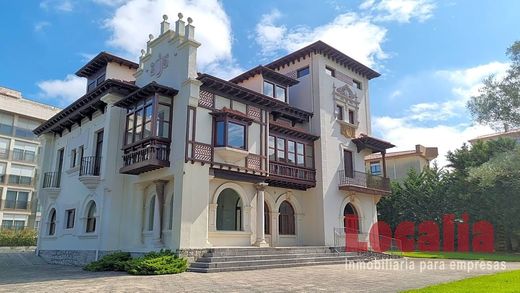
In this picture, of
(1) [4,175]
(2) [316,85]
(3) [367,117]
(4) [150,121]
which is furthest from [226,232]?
(1) [4,175]

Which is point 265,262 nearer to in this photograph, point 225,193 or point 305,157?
point 225,193

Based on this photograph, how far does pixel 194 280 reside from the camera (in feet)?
39.9

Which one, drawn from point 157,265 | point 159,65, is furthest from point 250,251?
point 159,65

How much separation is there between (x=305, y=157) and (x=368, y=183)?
5372 millimetres

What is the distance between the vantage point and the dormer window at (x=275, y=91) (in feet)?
78.2

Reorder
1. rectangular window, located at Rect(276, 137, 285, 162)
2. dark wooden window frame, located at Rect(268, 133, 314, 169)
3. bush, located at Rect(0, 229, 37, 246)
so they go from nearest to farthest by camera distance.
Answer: dark wooden window frame, located at Rect(268, 133, 314, 169) < rectangular window, located at Rect(276, 137, 285, 162) < bush, located at Rect(0, 229, 37, 246)

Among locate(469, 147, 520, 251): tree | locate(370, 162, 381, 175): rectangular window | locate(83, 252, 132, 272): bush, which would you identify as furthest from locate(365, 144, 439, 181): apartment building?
locate(83, 252, 132, 272): bush

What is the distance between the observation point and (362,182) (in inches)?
1032

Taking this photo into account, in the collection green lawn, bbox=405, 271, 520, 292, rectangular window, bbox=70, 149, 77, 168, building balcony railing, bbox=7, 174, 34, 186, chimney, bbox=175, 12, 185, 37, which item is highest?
chimney, bbox=175, 12, 185, 37

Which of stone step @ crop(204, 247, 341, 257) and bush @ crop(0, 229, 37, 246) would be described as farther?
bush @ crop(0, 229, 37, 246)

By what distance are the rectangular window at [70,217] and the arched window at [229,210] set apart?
7.87m

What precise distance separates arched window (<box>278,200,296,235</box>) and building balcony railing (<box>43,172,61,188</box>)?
513 inches

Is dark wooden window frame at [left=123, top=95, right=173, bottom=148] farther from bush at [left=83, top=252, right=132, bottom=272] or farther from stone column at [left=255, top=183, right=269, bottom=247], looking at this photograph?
stone column at [left=255, top=183, right=269, bottom=247]

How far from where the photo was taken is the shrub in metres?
13.9
